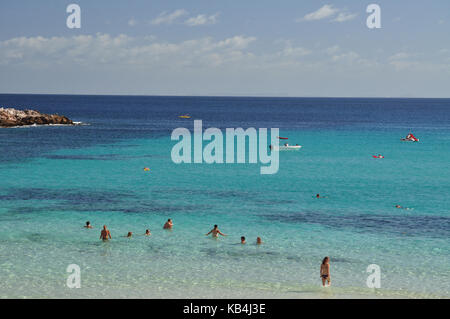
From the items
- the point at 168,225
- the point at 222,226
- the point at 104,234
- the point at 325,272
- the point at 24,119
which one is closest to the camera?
the point at 325,272

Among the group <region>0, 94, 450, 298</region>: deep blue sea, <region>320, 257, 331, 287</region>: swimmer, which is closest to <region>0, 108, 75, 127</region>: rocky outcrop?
<region>0, 94, 450, 298</region>: deep blue sea

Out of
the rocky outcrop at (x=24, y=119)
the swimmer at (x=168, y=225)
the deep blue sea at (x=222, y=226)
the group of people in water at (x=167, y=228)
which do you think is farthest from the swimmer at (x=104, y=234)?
the rocky outcrop at (x=24, y=119)

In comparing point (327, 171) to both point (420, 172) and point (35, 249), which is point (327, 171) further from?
point (35, 249)

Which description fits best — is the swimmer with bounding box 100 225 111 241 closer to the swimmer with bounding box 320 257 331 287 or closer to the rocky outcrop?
the swimmer with bounding box 320 257 331 287

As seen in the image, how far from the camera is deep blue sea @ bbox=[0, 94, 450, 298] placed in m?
23.4

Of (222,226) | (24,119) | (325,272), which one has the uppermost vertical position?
(24,119)

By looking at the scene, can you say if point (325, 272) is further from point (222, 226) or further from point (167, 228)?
point (167, 228)

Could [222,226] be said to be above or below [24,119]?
below

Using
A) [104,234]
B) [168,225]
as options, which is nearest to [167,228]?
[168,225]

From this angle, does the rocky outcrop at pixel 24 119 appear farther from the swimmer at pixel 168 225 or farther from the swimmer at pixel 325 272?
the swimmer at pixel 325 272

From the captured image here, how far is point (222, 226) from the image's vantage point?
3303 centimetres

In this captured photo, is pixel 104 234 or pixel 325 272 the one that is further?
pixel 104 234
